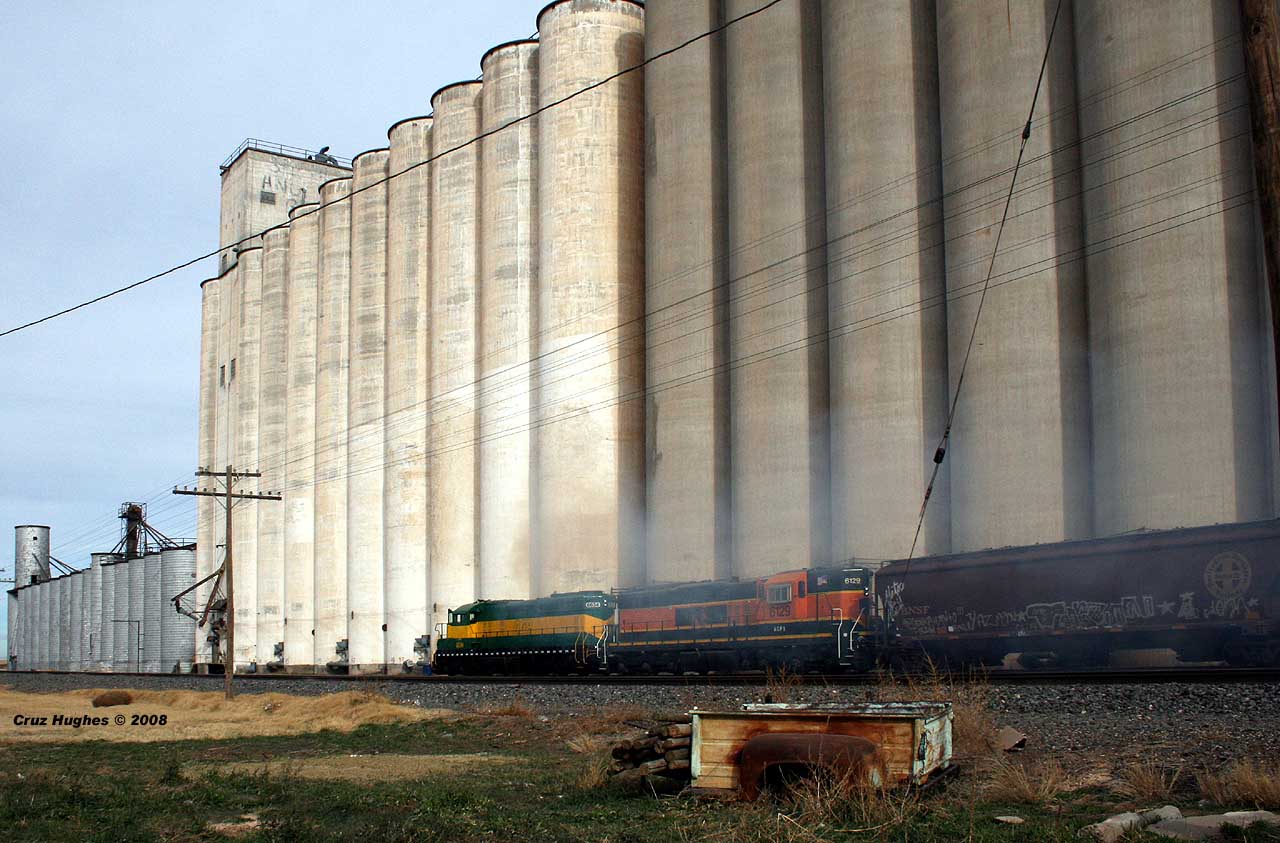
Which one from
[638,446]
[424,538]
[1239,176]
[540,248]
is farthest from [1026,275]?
[424,538]

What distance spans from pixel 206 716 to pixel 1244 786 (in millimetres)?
27443

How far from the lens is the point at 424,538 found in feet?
208

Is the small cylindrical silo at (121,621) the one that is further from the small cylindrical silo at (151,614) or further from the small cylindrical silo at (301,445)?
the small cylindrical silo at (301,445)

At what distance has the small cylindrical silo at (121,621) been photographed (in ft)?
339

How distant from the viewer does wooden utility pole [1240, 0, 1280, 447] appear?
1061 centimetres

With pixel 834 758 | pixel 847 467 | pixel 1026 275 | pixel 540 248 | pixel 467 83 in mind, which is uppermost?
pixel 467 83

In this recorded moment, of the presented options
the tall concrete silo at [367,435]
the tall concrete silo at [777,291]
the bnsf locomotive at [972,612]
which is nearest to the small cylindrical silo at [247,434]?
the tall concrete silo at [367,435]

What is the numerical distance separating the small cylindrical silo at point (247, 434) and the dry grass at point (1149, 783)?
243 ft

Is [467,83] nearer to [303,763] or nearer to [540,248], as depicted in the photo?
[540,248]

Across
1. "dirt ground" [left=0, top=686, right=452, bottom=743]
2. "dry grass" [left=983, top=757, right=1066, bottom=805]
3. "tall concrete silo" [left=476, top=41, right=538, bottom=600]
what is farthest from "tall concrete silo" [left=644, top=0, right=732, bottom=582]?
"dry grass" [left=983, top=757, right=1066, bottom=805]

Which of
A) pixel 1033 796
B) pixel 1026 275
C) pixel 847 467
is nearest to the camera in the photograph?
pixel 1033 796

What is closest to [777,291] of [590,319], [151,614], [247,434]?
[590,319]

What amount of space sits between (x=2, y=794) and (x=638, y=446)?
131 ft

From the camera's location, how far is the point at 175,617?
306 feet
